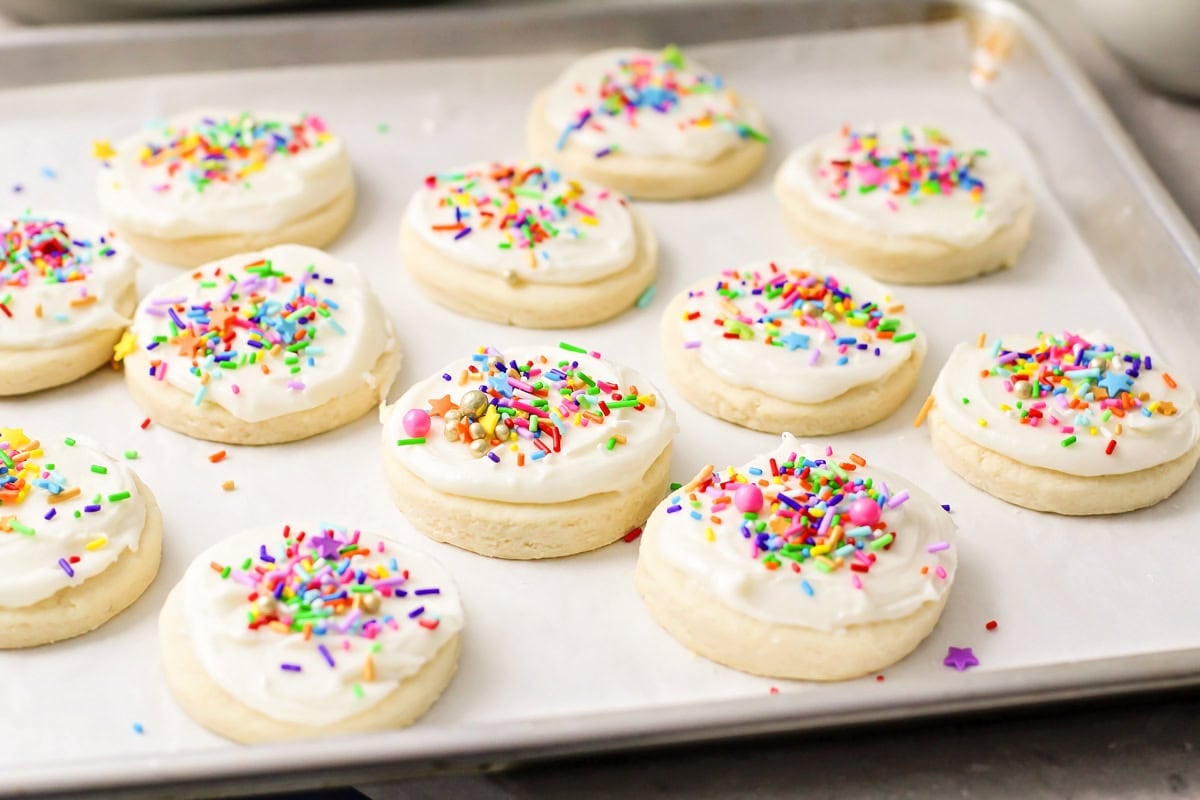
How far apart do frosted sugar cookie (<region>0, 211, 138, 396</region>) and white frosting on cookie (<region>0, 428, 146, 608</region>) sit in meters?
0.26

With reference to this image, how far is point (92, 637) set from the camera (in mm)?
2158

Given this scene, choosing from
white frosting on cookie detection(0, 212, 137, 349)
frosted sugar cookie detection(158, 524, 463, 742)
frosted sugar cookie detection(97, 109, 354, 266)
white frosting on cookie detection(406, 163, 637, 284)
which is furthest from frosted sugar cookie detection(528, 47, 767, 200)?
frosted sugar cookie detection(158, 524, 463, 742)

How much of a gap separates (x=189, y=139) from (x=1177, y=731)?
243 centimetres

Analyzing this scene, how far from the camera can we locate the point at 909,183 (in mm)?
3025

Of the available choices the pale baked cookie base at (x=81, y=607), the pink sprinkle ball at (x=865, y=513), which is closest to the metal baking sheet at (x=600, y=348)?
the pale baked cookie base at (x=81, y=607)

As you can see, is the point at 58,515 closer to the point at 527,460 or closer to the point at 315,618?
the point at 315,618

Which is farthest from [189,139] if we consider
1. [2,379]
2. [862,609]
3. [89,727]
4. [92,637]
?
[862,609]

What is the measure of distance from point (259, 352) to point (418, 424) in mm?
410

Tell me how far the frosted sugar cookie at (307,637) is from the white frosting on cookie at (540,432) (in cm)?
21

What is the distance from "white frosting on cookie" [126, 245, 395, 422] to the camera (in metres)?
2.48

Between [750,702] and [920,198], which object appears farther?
[920,198]

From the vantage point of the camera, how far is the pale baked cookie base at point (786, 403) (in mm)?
2574

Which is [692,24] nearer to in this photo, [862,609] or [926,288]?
[926,288]

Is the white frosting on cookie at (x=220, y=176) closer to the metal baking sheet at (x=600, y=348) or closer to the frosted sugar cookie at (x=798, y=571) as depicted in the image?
the metal baking sheet at (x=600, y=348)
